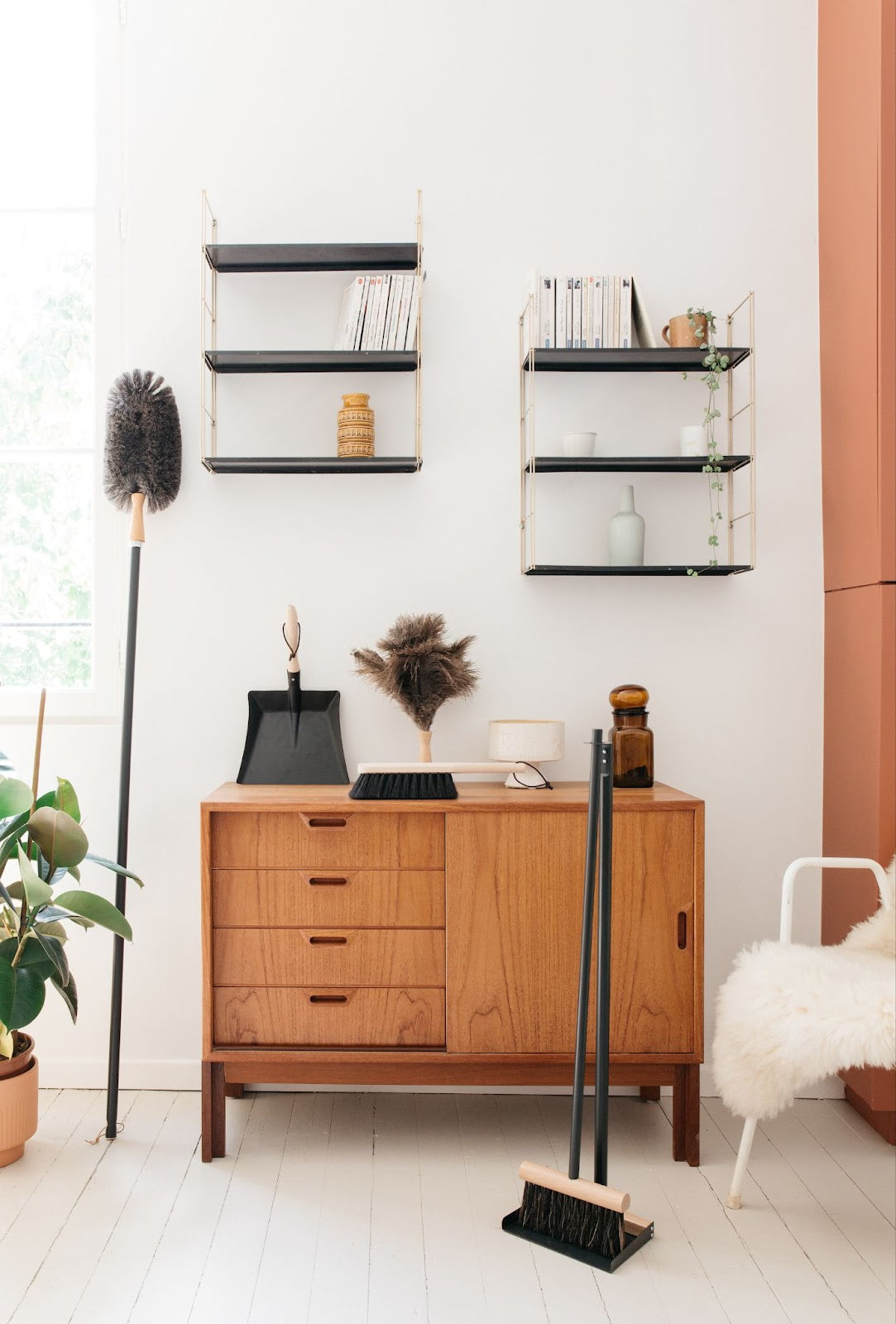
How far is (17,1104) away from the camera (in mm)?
2072

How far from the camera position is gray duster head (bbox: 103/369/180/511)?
2.38 metres

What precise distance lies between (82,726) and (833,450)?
206 cm

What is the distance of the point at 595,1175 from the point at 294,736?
1.21 meters

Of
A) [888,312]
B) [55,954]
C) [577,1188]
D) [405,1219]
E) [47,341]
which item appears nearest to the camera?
[577,1188]

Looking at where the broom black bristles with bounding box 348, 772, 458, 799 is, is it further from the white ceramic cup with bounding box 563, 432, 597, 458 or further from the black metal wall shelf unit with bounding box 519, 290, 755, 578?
the white ceramic cup with bounding box 563, 432, 597, 458

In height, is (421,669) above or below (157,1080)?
above

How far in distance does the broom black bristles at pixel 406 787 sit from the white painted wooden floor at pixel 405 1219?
79 cm

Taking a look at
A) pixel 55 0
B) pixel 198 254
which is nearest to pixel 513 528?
pixel 198 254

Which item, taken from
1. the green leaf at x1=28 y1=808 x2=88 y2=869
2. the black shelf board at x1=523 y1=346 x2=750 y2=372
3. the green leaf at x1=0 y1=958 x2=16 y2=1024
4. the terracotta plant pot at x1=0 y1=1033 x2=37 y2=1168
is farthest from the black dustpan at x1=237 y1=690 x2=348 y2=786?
the black shelf board at x1=523 y1=346 x2=750 y2=372

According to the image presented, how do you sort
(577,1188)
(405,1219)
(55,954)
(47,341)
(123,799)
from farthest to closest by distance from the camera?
(47,341), (123,799), (55,954), (405,1219), (577,1188)

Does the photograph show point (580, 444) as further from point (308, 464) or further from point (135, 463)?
point (135, 463)

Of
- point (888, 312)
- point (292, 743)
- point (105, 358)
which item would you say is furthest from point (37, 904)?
point (888, 312)

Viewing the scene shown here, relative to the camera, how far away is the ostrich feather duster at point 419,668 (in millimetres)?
2283

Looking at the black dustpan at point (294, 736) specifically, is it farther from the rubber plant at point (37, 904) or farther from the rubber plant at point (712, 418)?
→ the rubber plant at point (712, 418)
